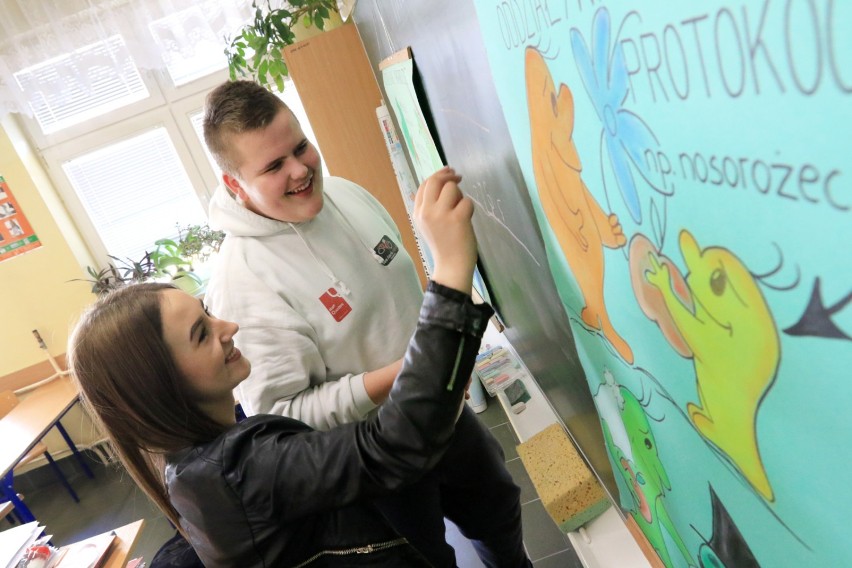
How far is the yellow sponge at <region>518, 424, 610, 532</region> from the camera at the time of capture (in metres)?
1.08

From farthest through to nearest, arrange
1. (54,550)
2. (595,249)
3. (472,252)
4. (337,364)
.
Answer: (54,550)
(337,364)
(472,252)
(595,249)

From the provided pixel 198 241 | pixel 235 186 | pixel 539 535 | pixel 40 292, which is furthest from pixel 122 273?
pixel 235 186

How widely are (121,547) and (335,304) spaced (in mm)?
1515

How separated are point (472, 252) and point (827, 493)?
49 cm

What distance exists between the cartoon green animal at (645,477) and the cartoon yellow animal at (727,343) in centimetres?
19

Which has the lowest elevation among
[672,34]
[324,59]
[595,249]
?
[595,249]

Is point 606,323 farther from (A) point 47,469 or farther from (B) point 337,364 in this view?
(A) point 47,469

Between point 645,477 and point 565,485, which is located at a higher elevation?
point 645,477

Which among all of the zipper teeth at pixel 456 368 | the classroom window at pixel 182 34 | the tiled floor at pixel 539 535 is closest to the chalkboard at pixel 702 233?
the zipper teeth at pixel 456 368

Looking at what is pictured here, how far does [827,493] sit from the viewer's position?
351 mm

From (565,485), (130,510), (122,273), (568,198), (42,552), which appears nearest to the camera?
(568,198)

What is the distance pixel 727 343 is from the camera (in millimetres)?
394

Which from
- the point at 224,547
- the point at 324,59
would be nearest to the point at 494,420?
the point at 324,59

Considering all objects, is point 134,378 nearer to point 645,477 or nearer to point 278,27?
point 645,477
